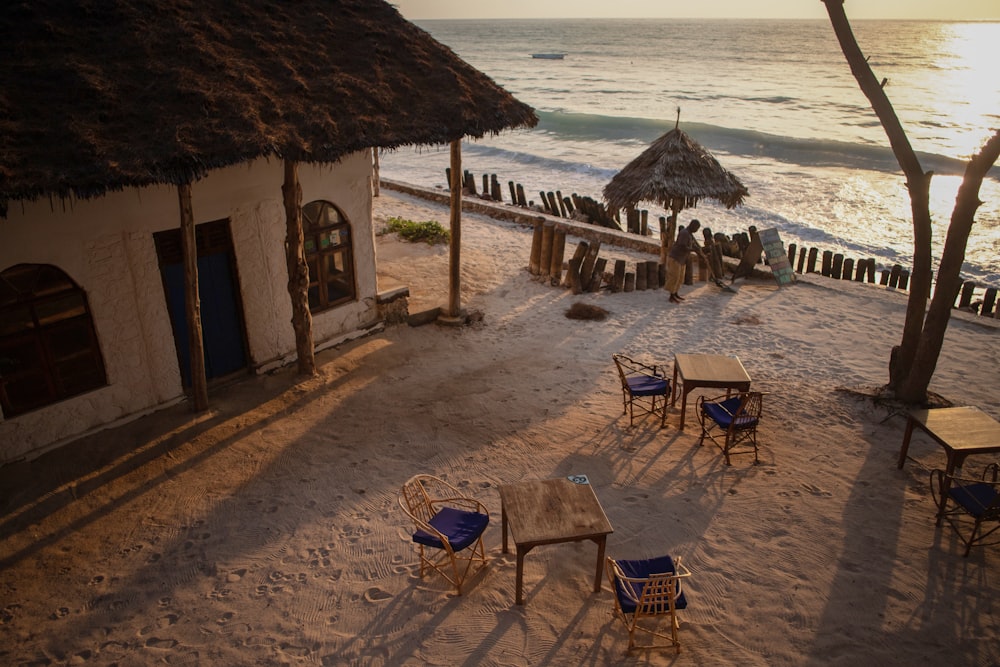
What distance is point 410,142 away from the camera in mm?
8477

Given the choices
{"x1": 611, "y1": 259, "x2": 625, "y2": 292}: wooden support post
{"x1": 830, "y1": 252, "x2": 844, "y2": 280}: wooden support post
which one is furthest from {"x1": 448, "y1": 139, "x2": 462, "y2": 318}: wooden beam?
{"x1": 830, "y1": 252, "x2": 844, "y2": 280}: wooden support post

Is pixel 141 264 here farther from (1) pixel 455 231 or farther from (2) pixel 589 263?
(2) pixel 589 263

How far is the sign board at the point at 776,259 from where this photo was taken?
40.3 ft

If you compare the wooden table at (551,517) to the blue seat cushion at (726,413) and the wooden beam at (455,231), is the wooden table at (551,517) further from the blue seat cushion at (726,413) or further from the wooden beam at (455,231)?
the wooden beam at (455,231)

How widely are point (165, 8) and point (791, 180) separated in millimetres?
24665

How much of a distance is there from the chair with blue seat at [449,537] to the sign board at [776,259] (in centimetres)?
859

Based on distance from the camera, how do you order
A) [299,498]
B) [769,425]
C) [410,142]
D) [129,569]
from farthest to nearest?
[410,142], [769,425], [299,498], [129,569]

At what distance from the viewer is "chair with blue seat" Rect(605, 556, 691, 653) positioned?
466 centimetres

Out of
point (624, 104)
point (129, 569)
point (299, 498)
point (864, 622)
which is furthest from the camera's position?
point (624, 104)

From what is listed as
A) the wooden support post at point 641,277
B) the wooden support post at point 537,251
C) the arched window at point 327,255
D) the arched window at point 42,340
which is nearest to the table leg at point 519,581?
the arched window at point 42,340

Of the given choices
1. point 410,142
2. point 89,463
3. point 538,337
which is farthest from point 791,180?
point 89,463

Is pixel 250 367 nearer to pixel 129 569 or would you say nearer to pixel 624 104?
pixel 129 569

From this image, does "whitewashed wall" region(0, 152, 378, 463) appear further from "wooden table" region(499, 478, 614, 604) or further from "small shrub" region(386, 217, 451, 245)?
"small shrub" region(386, 217, 451, 245)

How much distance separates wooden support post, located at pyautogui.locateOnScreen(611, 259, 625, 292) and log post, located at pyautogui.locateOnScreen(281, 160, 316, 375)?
5518 millimetres
